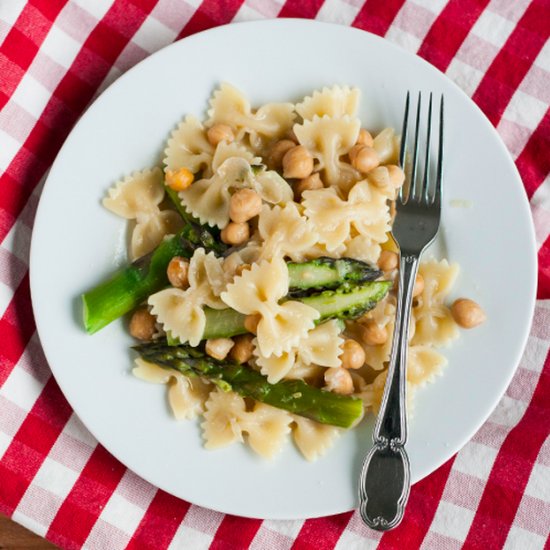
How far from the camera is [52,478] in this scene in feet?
14.9

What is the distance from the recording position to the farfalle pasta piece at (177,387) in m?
4.29

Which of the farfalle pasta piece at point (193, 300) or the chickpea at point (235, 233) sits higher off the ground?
the chickpea at point (235, 233)

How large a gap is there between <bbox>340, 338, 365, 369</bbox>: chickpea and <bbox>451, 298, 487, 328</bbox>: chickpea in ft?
1.69

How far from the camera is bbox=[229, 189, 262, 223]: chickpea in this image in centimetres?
413

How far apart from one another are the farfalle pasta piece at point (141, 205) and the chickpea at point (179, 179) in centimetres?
14

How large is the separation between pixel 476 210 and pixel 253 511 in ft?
6.26

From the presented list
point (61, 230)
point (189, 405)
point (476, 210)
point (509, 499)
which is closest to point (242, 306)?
point (189, 405)

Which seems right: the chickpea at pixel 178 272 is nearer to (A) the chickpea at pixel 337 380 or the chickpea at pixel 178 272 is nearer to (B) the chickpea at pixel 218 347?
(B) the chickpea at pixel 218 347

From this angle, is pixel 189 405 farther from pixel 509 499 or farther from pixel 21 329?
pixel 509 499

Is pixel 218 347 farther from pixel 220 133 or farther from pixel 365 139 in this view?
pixel 365 139

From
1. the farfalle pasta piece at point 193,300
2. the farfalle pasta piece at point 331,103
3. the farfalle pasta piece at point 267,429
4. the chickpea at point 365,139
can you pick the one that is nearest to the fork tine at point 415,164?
the chickpea at point 365,139

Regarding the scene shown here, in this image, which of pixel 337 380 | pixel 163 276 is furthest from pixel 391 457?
pixel 163 276

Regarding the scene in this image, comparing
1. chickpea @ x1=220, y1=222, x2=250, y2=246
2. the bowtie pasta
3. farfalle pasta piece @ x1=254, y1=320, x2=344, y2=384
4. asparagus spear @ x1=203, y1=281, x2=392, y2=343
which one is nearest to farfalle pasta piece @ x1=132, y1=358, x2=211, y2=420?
the bowtie pasta

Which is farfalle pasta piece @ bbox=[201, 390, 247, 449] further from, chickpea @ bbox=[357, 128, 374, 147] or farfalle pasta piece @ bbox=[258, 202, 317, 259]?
chickpea @ bbox=[357, 128, 374, 147]
